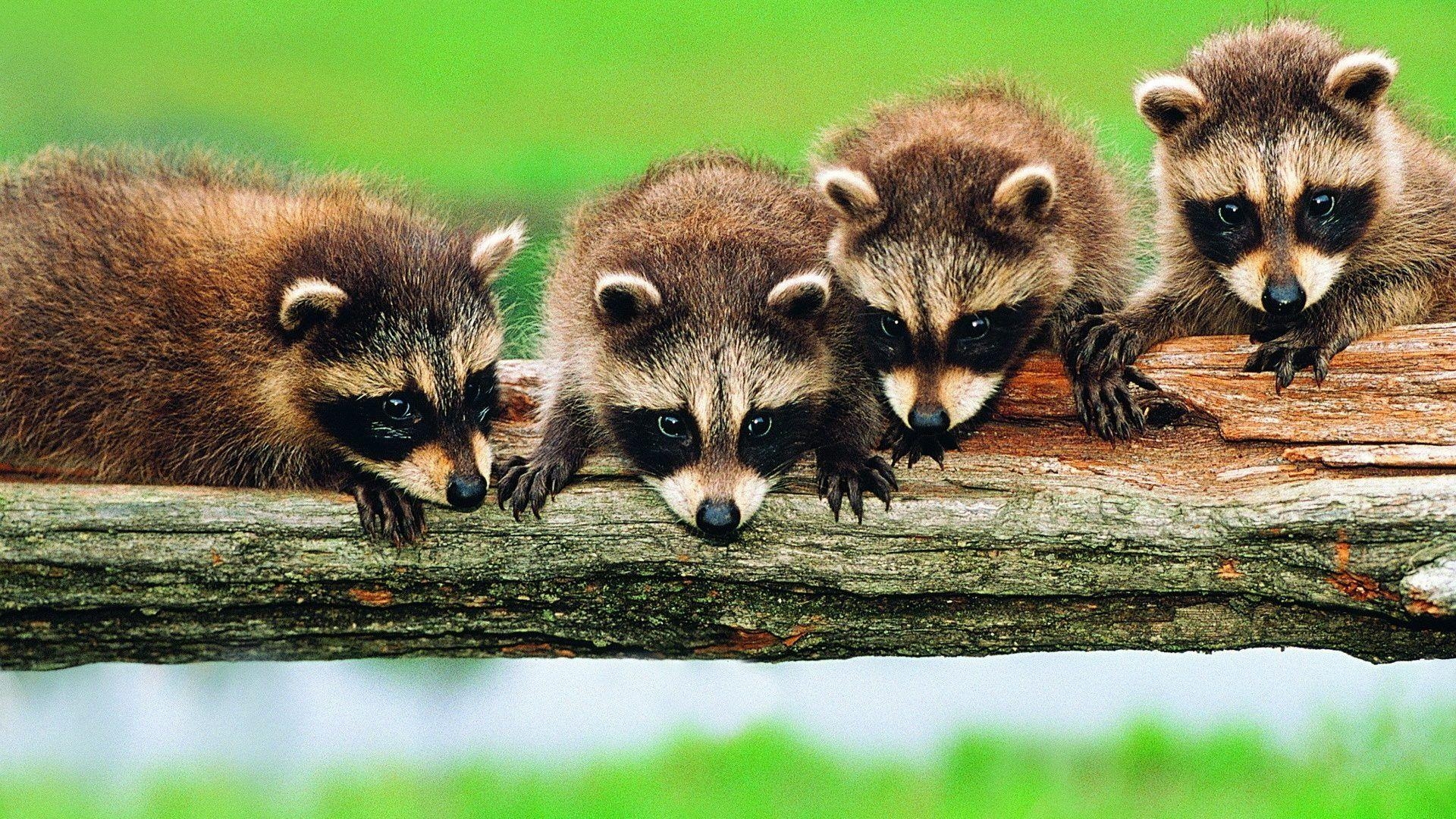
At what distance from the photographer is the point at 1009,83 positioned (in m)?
4.44

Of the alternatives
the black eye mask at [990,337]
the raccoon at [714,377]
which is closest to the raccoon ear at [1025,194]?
the black eye mask at [990,337]

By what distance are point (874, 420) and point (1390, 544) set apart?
4.28 feet

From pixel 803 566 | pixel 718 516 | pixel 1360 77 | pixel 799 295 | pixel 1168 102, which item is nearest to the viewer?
pixel 718 516

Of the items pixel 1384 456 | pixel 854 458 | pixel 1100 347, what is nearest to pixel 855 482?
pixel 854 458

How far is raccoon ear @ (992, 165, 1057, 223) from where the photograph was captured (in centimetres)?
341

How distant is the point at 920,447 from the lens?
3471 millimetres

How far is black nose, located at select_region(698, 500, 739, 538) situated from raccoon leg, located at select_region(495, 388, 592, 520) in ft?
1.47

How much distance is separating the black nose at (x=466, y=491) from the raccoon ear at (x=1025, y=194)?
1.53 m

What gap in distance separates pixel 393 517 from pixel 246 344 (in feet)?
2.39

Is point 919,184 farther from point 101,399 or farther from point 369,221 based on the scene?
point 101,399

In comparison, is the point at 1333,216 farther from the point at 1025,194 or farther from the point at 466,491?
the point at 466,491

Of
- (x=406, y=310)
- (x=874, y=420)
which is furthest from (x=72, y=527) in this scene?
(x=874, y=420)

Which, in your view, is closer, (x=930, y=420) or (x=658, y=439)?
(x=930, y=420)

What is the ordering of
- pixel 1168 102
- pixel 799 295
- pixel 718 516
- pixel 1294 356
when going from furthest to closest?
1. pixel 1168 102
2. pixel 1294 356
3. pixel 799 295
4. pixel 718 516
